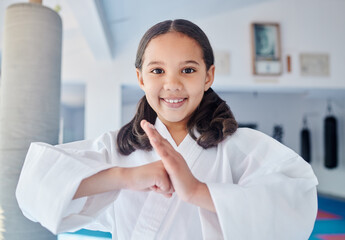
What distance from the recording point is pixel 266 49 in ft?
15.6

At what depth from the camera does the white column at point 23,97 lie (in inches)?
52.9

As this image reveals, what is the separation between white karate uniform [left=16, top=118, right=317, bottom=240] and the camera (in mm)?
784

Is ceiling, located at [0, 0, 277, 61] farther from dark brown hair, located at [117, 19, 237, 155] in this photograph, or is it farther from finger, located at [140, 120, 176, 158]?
finger, located at [140, 120, 176, 158]

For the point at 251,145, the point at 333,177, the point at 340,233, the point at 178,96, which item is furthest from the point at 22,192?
the point at 333,177

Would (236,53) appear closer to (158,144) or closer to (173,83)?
(173,83)

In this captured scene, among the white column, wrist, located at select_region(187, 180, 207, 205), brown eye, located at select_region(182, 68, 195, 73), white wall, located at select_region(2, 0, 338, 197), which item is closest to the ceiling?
white wall, located at select_region(2, 0, 338, 197)

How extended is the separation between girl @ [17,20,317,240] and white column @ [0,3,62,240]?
1.53ft

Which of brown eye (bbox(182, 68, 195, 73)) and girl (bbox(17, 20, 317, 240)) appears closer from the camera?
girl (bbox(17, 20, 317, 240))

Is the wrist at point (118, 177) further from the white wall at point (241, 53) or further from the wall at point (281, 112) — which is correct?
the wall at point (281, 112)

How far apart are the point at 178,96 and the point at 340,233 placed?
398 cm

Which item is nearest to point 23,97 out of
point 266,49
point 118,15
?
point 118,15

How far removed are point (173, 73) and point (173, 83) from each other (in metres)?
0.03

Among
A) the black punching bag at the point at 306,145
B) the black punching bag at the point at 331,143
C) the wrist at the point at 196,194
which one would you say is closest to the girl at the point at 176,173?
the wrist at the point at 196,194

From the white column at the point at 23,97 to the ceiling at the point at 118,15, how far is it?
138 centimetres
